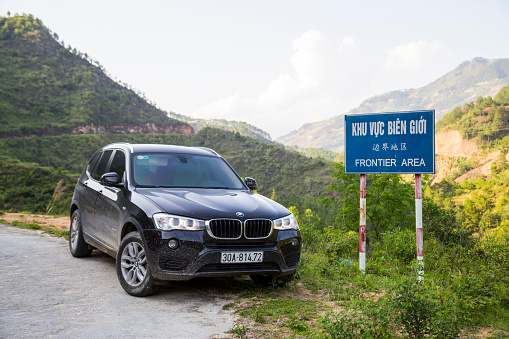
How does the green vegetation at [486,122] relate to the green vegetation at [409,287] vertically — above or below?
above

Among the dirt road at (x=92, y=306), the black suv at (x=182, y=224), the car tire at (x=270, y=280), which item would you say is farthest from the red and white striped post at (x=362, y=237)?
the dirt road at (x=92, y=306)

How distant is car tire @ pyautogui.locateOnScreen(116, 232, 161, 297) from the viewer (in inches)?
192

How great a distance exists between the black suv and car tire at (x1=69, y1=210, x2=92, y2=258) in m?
0.86

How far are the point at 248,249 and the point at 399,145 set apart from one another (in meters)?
2.64

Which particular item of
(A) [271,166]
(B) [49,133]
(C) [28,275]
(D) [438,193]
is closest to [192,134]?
(A) [271,166]

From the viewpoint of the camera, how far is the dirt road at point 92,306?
384 centimetres

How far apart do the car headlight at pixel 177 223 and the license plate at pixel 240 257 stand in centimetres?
40

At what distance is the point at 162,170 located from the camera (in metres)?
6.03

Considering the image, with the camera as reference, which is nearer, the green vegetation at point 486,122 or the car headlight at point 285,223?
the car headlight at point 285,223

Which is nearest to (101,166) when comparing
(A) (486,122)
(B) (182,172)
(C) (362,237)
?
(B) (182,172)

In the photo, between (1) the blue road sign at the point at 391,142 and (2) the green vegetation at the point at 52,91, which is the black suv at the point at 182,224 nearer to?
(1) the blue road sign at the point at 391,142

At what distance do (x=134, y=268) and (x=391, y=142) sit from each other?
148 inches

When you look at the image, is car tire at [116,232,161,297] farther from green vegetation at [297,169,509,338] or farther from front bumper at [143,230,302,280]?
green vegetation at [297,169,509,338]

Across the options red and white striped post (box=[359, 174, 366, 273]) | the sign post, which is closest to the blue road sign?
the sign post
